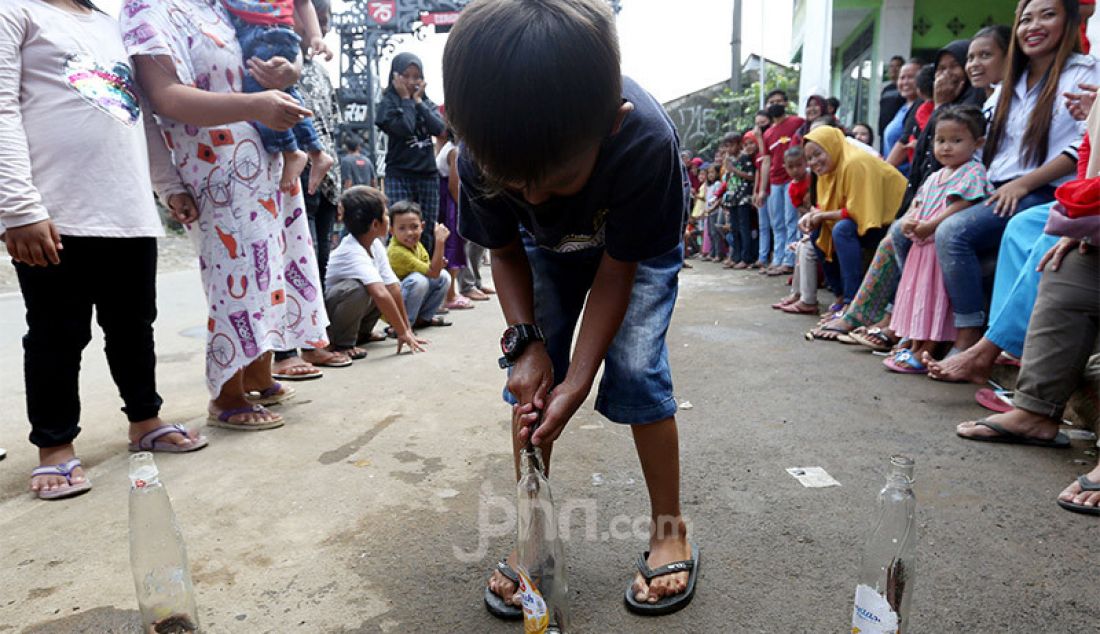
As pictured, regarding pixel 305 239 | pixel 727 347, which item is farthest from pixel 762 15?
pixel 305 239

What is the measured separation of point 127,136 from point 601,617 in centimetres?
205

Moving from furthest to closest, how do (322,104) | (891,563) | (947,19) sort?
(947,19) → (322,104) → (891,563)

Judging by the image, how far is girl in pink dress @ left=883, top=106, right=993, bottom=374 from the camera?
11.1ft

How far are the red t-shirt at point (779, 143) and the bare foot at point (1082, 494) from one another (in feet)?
18.3

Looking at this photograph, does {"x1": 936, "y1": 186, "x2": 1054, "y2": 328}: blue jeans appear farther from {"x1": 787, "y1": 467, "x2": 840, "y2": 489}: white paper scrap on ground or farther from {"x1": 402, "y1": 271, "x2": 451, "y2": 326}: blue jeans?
{"x1": 402, "y1": 271, "x2": 451, "y2": 326}: blue jeans

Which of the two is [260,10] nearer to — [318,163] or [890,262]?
[318,163]

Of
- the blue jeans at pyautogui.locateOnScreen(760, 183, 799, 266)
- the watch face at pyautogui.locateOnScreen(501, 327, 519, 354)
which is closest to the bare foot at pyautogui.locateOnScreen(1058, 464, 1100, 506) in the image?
the watch face at pyautogui.locateOnScreen(501, 327, 519, 354)

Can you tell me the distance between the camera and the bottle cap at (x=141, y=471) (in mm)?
1371

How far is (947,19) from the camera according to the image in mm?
10039

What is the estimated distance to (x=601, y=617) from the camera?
1527 mm

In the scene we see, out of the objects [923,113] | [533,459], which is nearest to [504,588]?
[533,459]

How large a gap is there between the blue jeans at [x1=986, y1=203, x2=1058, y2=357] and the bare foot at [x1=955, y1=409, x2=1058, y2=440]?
371 mm

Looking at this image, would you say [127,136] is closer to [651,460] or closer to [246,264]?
[246,264]

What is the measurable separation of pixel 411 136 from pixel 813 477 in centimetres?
415
